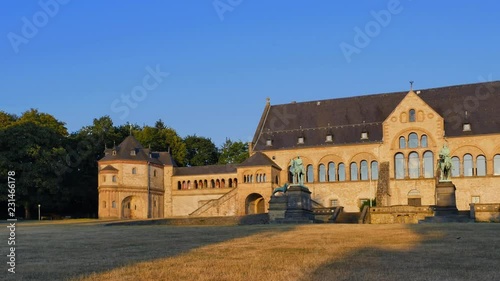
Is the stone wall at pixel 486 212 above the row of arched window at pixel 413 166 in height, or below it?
below

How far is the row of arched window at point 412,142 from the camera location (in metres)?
67.0

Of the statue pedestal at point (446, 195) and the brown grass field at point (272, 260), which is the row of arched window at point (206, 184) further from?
the brown grass field at point (272, 260)

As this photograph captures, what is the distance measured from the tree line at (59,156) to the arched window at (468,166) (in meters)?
41.5

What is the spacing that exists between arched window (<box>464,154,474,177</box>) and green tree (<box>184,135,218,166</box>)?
170 feet

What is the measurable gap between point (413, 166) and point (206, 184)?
26943 millimetres

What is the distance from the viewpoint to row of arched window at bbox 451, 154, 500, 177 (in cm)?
6400

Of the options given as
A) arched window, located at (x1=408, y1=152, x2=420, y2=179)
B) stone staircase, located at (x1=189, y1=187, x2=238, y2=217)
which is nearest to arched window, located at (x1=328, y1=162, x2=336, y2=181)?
arched window, located at (x1=408, y1=152, x2=420, y2=179)

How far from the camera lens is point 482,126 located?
6538 centimetres

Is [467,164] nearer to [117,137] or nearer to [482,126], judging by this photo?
→ [482,126]

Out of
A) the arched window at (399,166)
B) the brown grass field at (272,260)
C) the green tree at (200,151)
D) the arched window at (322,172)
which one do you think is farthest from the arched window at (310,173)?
the brown grass field at (272,260)

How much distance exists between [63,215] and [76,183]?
5367 mm

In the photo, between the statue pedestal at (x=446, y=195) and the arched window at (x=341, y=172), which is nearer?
the statue pedestal at (x=446, y=195)

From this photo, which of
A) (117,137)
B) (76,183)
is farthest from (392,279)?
(117,137)

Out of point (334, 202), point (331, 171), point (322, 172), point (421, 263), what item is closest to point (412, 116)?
point (331, 171)
